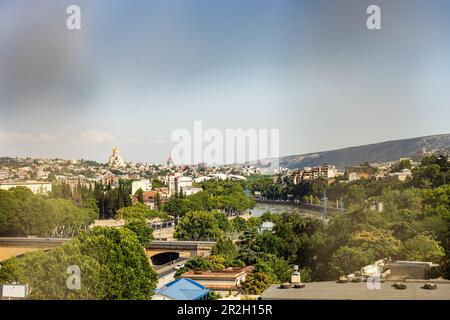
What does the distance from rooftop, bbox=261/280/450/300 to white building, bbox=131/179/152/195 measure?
14.4 m

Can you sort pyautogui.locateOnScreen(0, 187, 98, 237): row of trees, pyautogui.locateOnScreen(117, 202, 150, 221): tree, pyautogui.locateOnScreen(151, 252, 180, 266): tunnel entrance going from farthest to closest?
pyautogui.locateOnScreen(117, 202, 150, 221): tree → pyautogui.locateOnScreen(0, 187, 98, 237): row of trees → pyautogui.locateOnScreen(151, 252, 180, 266): tunnel entrance

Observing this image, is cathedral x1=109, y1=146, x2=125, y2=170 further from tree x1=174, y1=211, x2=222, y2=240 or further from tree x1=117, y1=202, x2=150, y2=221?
tree x1=174, y1=211, x2=222, y2=240

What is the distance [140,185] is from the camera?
61.7 ft

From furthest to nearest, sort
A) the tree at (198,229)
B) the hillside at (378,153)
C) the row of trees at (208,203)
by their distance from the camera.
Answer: the hillside at (378,153), the row of trees at (208,203), the tree at (198,229)

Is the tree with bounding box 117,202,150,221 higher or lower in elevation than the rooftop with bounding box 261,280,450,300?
lower

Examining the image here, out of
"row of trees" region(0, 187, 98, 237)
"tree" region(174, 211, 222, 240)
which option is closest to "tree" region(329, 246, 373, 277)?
"tree" region(174, 211, 222, 240)

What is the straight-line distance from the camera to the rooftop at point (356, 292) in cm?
320

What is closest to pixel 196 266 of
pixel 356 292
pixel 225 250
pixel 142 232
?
pixel 225 250

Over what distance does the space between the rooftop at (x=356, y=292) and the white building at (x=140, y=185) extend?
14424 mm

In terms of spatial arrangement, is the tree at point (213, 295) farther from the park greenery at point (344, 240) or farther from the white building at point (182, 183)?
the white building at point (182, 183)

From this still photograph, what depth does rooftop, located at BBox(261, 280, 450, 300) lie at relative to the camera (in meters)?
3.20

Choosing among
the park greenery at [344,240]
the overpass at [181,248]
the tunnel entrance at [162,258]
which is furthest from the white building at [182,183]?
the overpass at [181,248]

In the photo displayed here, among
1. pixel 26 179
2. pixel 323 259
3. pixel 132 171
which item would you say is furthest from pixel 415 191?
pixel 132 171

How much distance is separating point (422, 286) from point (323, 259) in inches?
104
